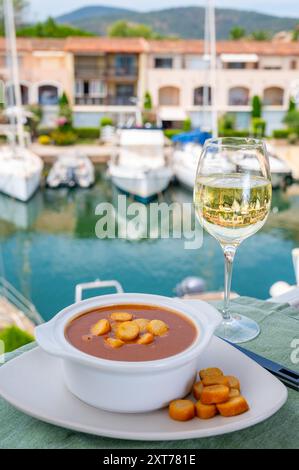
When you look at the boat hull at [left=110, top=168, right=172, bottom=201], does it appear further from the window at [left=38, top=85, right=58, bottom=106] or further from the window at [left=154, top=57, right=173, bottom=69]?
the window at [left=38, top=85, right=58, bottom=106]

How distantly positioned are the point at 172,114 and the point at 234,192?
13442 millimetres

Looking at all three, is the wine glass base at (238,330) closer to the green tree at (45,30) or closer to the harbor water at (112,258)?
the harbor water at (112,258)

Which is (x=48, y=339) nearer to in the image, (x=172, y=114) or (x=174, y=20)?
(x=172, y=114)

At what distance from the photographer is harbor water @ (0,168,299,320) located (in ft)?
17.5

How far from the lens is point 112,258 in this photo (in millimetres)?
5992

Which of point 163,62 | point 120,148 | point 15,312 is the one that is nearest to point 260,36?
point 163,62

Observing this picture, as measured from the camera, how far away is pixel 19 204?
321 inches

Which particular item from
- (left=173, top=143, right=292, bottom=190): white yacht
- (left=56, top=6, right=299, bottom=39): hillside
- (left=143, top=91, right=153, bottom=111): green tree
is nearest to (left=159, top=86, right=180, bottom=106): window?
(left=143, top=91, right=153, bottom=111): green tree

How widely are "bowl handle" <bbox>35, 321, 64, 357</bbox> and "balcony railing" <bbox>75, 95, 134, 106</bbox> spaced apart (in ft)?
48.8

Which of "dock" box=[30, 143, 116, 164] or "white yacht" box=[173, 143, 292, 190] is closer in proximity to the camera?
"white yacht" box=[173, 143, 292, 190]

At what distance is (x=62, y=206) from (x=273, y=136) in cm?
598

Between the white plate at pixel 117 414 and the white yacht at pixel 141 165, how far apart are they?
7928 millimetres

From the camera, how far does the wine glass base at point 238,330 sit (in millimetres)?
506

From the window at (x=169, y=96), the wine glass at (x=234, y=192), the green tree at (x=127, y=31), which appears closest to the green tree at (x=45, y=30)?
the green tree at (x=127, y=31)
